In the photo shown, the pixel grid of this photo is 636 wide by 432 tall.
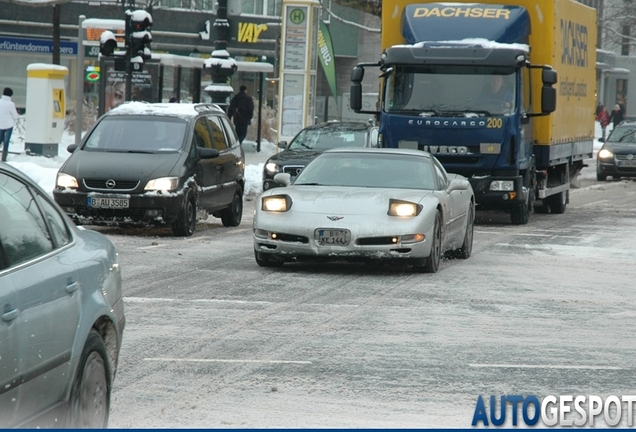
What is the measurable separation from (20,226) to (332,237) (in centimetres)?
784

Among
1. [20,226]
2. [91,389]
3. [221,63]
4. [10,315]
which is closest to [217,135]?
[221,63]

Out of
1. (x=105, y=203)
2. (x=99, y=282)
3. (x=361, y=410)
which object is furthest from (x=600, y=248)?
(x=99, y=282)

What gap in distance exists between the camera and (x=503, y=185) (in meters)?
20.5

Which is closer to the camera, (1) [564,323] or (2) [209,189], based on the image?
(1) [564,323]

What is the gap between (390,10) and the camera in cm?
2141

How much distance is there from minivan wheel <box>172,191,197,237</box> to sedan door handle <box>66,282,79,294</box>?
11.5 metres

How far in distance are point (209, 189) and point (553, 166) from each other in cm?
776

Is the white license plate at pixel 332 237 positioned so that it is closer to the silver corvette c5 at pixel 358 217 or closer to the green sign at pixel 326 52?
the silver corvette c5 at pixel 358 217

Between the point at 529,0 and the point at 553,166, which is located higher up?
the point at 529,0

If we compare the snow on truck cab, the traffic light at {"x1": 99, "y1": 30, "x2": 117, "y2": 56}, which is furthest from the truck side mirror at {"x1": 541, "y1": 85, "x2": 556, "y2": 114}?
the traffic light at {"x1": 99, "y1": 30, "x2": 117, "y2": 56}

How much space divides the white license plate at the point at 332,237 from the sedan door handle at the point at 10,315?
27.2 feet

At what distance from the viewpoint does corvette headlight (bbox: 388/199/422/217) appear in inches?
524

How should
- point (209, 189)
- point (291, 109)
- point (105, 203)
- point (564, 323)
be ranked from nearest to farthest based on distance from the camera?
point (564, 323)
point (105, 203)
point (209, 189)
point (291, 109)

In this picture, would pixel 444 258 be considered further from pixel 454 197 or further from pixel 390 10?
pixel 390 10
